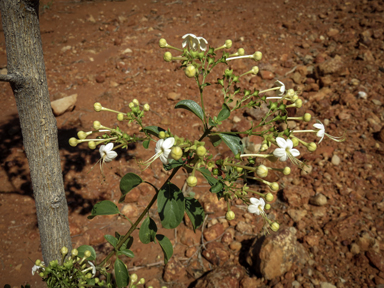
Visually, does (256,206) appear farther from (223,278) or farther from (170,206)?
(223,278)

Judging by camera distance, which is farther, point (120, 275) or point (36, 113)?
point (120, 275)

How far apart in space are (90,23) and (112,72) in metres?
2.12

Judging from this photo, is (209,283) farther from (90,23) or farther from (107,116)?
(90,23)

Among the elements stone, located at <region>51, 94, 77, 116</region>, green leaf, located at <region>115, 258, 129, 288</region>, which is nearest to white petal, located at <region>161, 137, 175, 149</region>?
green leaf, located at <region>115, 258, 129, 288</region>

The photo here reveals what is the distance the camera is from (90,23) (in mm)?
6094

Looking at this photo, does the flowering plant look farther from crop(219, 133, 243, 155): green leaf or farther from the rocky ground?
the rocky ground

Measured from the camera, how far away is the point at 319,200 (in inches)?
120

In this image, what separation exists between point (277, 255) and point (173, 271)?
0.91m

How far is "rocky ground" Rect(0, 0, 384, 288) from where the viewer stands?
262 centimetres

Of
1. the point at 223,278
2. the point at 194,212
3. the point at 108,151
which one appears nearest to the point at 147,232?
the point at 194,212

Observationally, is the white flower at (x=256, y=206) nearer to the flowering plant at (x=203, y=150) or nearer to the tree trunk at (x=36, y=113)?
the flowering plant at (x=203, y=150)

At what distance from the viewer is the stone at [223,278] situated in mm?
2393

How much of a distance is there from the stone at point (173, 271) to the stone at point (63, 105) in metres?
2.48

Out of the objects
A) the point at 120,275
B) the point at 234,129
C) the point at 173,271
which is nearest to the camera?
the point at 120,275
